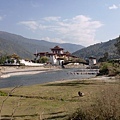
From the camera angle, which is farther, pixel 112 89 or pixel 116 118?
pixel 112 89

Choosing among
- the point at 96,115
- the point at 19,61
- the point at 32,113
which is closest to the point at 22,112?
the point at 32,113

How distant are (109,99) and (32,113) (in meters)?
4.57

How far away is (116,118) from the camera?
23.5 feet

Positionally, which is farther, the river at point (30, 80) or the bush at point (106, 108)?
the river at point (30, 80)

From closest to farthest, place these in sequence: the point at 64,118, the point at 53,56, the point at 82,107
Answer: the point at 82,107, the point at 64,118, the point at 53,56

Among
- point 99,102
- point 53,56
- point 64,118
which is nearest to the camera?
point 99,102

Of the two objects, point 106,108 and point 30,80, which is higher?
Result: point 106,108

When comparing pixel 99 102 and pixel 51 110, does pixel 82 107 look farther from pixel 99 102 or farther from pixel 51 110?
pixel 51 110

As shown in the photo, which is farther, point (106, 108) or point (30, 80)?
point (30, 80)

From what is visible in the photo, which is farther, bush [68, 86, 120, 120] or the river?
the river

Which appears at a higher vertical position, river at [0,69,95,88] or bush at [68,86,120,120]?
bush at [68,86,120,120]

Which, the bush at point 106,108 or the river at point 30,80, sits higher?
the bush at point 106,108

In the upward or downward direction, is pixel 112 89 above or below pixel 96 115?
above

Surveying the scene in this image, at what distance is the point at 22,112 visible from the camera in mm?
11414
